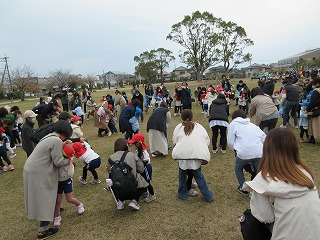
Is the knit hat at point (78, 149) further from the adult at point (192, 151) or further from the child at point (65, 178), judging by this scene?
the adult at point (192, 151)

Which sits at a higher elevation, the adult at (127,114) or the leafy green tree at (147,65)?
the leafy green tree at (147,65)

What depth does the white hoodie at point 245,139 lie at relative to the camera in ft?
12.1

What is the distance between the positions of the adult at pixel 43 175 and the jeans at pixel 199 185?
6.34 ft

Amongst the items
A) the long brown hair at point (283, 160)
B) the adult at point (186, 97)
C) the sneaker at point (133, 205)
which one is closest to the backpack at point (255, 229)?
the long brown hair at point (283, 160)

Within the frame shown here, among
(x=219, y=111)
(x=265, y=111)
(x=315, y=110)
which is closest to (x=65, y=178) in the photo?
(x=219, y=111)

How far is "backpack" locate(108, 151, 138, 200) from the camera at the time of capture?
3.45 m

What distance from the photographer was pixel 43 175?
321cm

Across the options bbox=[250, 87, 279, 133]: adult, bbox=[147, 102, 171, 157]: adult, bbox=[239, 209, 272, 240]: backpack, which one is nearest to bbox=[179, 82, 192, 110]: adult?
bbox=[147, 102, 171, 157]: adult

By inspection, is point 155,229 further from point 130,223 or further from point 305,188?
point 305,188

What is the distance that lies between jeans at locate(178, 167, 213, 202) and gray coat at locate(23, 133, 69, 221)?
1933 millimetres

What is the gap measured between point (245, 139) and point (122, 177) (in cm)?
201

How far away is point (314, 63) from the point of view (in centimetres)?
3997

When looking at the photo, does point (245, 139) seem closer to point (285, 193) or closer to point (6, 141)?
point (285, 193)

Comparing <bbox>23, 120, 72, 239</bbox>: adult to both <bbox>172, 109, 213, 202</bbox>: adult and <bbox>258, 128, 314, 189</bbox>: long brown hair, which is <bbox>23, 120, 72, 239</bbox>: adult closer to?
<bbox>172, 109, 213, 202</bbox>: adult
